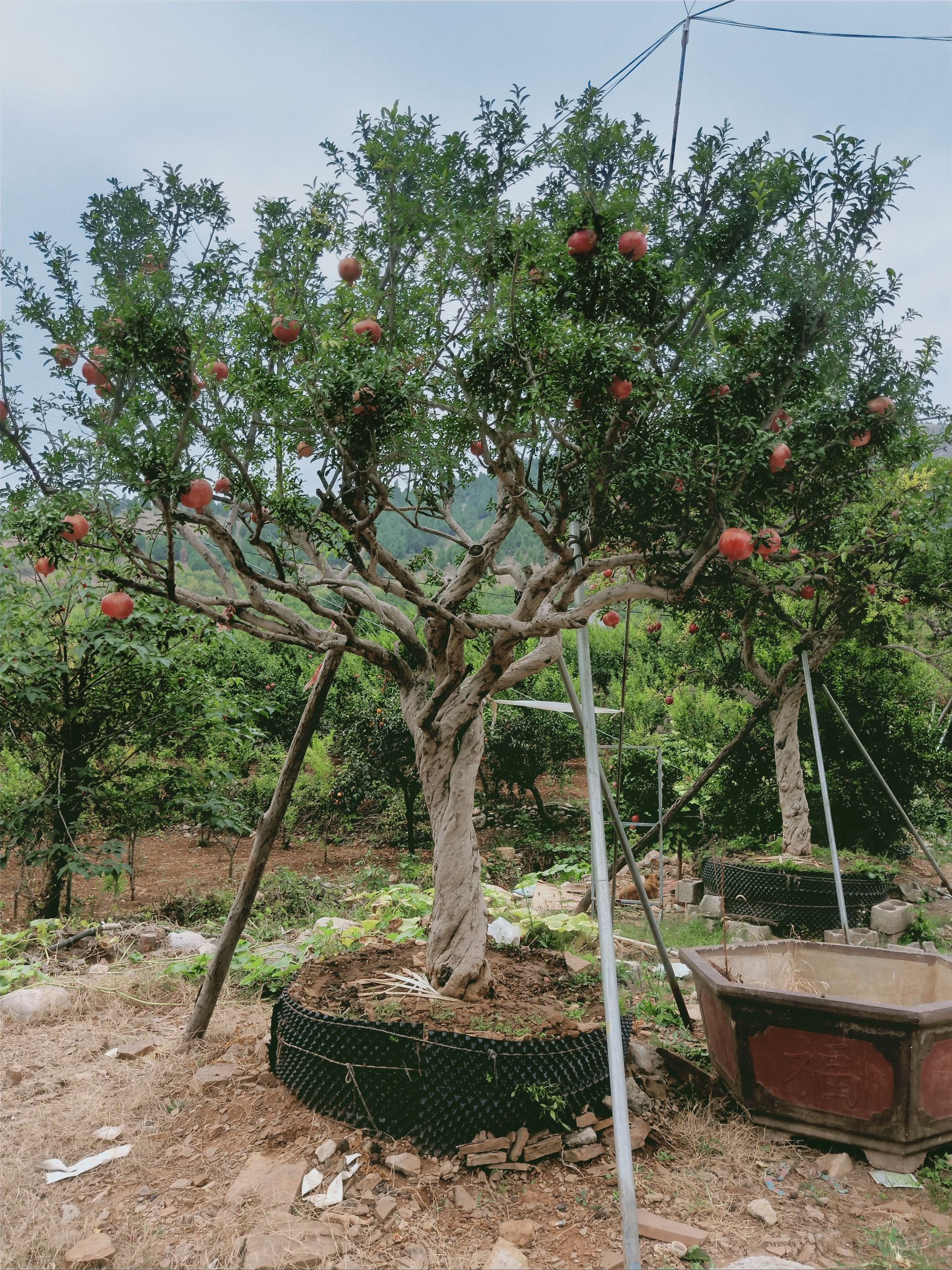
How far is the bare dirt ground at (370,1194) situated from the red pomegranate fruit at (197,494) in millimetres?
2550

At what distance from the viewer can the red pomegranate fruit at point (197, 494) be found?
322cm

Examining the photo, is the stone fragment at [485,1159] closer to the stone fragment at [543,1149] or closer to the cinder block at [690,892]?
the stone fragment at [543,1149]

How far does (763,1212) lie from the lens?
2.85m

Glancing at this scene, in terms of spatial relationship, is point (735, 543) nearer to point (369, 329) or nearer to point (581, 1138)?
point (369, 329)

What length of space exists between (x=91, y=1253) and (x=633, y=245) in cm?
390

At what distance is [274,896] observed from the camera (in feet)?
27.1

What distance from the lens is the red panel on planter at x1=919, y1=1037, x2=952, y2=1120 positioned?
10.0 ft

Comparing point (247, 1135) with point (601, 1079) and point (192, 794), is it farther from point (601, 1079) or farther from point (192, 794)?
point (192, 794)

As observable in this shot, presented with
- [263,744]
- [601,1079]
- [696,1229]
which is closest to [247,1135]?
[601,1079]

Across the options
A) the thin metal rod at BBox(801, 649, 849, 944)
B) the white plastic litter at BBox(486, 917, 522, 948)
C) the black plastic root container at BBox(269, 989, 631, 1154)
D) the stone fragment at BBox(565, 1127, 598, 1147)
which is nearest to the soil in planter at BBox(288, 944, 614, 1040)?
the black plastic root container at BBox(269, 989, 631, 1154)

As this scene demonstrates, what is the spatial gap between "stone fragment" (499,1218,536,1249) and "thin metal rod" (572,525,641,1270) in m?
0.30

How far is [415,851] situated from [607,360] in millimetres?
8586

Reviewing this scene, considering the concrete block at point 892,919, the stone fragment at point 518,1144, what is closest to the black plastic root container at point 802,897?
the concrete block at point 892,919

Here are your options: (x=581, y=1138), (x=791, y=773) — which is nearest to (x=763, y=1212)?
(x=581, y=1138)
